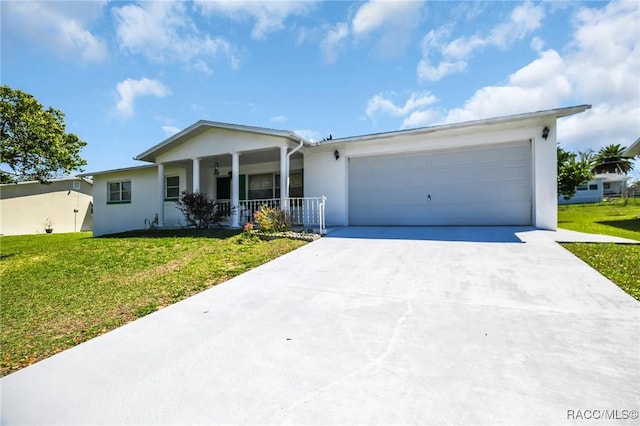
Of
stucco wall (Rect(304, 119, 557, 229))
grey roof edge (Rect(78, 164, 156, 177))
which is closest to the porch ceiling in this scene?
stucco wall (Rect(304, 119, 557, 229))

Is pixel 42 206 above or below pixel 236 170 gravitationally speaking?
below

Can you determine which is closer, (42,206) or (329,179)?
(329,179)

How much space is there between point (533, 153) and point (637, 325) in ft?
22.7

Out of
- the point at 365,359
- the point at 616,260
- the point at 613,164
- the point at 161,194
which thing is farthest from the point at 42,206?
the point at 613,164

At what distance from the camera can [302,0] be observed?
852 centimetres

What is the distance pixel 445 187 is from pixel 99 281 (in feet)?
30.8

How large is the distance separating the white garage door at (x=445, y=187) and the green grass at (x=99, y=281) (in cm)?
385

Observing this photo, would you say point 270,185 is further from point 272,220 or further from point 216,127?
point 272,220

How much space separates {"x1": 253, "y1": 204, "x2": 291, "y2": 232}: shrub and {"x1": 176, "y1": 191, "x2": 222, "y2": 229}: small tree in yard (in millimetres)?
3140

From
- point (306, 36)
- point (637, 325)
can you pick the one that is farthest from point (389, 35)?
point (637, 325)

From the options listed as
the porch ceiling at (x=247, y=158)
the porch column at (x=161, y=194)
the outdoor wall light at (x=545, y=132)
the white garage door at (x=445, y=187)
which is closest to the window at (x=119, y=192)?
the porch column at (x=161, y=194)

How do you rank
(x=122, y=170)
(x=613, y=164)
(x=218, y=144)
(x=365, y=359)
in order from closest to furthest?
(x=365, y=359)
(x=218, y=144)
(x=122, y=170)
(x=613, y=164)

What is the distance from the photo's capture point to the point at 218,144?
11125 mm

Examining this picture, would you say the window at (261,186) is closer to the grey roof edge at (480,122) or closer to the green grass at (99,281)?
the grey roof edge at (480,122)
